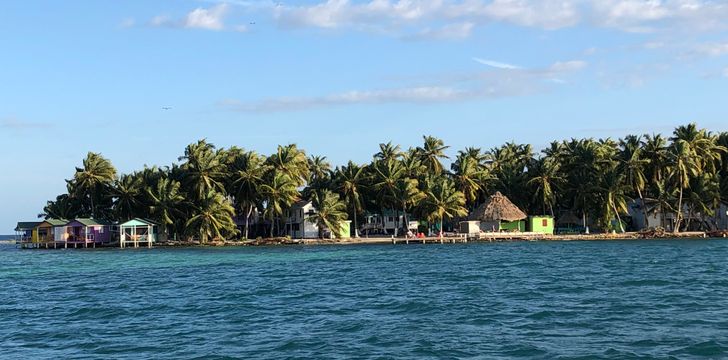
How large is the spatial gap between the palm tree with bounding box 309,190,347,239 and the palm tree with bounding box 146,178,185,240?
1602 cm

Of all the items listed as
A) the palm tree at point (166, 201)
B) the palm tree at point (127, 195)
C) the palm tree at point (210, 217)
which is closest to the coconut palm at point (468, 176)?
the palm tree at point (210, 217)

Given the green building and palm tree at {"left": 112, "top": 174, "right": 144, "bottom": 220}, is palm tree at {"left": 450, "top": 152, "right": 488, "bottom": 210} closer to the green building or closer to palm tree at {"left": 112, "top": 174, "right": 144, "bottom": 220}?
the green building

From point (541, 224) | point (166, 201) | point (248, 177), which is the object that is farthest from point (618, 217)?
point (166, 201)

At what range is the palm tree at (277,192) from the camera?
87000 mm

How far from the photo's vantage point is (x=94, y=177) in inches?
3625

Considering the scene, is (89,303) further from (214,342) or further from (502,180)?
(502,180)

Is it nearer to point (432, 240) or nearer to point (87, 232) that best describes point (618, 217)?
point (432, 240)

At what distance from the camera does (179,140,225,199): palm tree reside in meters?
87.1

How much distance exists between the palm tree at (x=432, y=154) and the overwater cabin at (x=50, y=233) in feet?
155

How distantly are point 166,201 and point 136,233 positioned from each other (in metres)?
6.84

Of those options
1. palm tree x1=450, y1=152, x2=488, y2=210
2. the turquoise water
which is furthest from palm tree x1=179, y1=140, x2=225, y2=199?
the turquoise water

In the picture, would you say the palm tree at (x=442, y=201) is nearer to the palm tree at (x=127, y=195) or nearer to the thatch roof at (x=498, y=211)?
the thatch roof at (x=498, y=211)

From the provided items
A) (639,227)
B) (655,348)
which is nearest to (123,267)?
(655,348)

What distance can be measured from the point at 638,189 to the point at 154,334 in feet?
248
